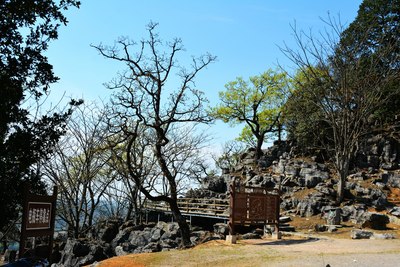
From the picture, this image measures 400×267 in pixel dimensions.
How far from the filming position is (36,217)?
8172mm

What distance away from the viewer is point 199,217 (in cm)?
2805

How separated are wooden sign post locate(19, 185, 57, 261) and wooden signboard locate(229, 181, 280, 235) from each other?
648 centimetres

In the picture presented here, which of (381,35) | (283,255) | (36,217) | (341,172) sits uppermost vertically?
(381,35)

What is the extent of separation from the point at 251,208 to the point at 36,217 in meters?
8.02

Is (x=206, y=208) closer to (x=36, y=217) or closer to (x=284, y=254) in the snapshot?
(x=284, y=254)

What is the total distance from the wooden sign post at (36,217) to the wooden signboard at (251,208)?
6.48 m

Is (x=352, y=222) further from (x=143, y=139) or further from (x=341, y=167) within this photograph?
(x=143, y=139)

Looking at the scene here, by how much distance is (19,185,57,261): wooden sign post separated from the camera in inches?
305

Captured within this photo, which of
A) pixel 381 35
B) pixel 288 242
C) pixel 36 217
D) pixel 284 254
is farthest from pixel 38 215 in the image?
pixel 381 35

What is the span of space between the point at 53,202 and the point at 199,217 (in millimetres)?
20150

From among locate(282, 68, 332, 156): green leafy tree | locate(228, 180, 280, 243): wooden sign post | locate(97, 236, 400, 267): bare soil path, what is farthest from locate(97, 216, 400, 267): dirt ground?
locate(282, 68, 332, 156): green leafy tree

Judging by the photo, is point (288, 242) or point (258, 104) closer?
point (288, 242)

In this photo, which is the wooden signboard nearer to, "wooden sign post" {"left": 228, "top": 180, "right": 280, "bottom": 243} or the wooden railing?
"wooden sign post" {"left": 228, "top": 180, "right": 280, "bottom": 243}

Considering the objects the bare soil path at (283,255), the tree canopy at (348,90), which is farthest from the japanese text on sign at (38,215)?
the tree canopy at (348,90)
